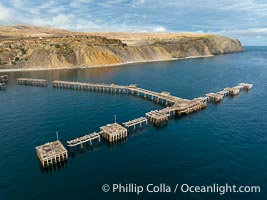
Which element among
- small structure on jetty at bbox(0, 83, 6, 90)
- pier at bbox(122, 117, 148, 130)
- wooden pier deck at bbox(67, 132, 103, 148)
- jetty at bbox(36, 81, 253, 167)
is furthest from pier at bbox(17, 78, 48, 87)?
wooden pier deck at bbox(67, 132, 103, 148)

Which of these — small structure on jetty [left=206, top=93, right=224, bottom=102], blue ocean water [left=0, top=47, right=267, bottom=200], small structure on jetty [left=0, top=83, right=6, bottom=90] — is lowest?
blue ocean water [left=0, top=47, right=267, bottom=200]

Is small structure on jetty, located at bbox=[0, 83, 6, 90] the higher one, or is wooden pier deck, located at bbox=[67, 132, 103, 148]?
small structure on jetty, located at bbox=[0, 83, 6, 90]

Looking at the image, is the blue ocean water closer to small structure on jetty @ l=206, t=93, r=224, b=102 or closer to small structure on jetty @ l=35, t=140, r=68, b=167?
small structure on jetty @ l=35, t=140, r=68, b=167

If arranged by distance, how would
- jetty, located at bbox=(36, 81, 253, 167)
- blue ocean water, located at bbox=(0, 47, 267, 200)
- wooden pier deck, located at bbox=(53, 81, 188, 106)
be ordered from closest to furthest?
1. blue ocean water, located at bbox=(0, 47, 267, 200)
2. jetty, located at bbox=(36, 81, 253, 167)
3. wooden pier deck, located at bbox=(53, 81, 188, 106)

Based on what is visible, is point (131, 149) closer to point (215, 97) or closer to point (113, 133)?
point (113, 133)

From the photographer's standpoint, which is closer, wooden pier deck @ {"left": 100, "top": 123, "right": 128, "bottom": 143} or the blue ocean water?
the blue ocean water

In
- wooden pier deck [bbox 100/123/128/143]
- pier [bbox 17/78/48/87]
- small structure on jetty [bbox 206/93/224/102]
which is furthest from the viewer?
pier [bbox 17/78/48/87]

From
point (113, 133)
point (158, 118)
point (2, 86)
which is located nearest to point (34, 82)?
point (2, 86)
